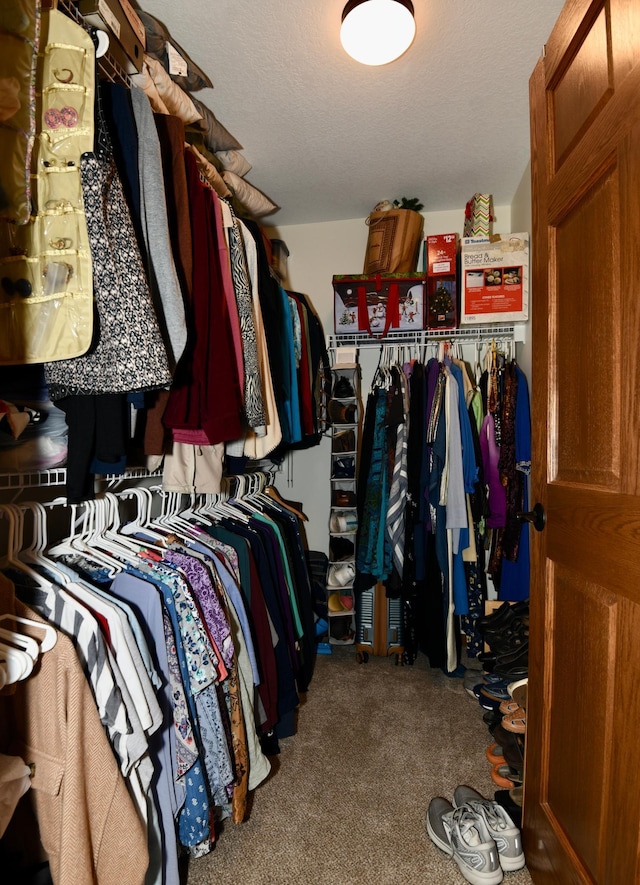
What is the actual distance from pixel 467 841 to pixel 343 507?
1.60 m

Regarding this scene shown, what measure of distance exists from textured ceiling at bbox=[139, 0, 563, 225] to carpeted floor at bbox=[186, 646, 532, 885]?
251 cm

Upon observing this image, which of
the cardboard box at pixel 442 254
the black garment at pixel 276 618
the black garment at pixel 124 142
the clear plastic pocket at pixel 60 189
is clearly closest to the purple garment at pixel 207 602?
the black garment at pixel 276 618

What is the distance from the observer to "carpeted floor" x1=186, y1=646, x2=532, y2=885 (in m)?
1.43

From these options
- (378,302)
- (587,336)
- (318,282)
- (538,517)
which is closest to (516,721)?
(538,517)

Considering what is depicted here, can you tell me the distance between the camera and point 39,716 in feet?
3.10

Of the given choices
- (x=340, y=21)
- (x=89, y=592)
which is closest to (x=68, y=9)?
(x=340, y=21)

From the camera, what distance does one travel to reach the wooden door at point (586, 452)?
0.95 meters

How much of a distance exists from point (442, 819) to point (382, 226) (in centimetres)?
260

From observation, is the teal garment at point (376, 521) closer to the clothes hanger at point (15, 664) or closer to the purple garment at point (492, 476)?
the purple garment at point (492, 476)

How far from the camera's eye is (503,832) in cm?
144

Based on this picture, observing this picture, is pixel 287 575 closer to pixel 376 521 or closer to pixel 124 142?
pixel 376 521

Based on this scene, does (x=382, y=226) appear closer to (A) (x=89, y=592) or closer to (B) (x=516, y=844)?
(A) (x=89, y=592)

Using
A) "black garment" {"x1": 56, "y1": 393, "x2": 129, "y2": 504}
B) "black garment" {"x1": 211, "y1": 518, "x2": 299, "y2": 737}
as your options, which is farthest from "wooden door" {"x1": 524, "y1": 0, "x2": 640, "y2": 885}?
"black garment" {"x1": 56, "y1": 393, "x2": 129, "y2": 504}

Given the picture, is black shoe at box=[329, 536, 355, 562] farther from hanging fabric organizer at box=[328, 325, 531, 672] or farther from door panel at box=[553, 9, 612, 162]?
door panel at box=[553, 9, 612, 162]
